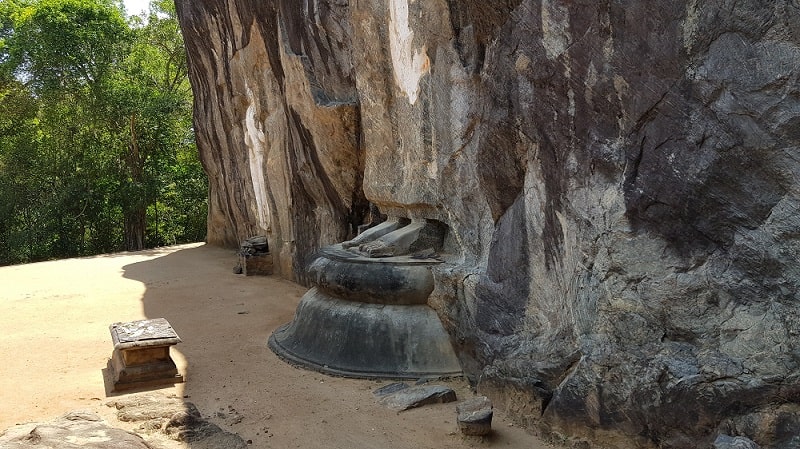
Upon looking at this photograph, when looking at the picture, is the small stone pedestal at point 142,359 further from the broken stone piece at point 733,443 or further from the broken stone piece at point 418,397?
the broken stone piece at point 733,443

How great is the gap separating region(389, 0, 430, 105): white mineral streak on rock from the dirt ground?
288 cm

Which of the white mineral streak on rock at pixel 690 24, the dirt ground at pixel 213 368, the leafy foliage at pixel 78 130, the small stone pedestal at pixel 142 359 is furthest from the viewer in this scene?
the leafy foliage at pixel 78 130

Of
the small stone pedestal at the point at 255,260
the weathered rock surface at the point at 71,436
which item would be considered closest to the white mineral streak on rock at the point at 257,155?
the small stone pedestal at the point at 255,260

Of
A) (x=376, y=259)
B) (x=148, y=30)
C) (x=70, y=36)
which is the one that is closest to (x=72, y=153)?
(x=70, y=36)

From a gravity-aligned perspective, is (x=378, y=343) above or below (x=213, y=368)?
above

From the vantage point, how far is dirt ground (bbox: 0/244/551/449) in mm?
4918

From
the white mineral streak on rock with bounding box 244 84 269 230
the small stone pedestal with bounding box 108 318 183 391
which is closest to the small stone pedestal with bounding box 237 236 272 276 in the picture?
the white mineral streak on rock with bounding box 244 84 269 230

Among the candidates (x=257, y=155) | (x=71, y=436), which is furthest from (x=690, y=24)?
(x=257, y=155)

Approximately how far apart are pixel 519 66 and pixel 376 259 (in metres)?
2.38

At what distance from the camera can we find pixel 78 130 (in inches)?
722

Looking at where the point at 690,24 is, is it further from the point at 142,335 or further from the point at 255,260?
the point at 255,260

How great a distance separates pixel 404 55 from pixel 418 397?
3417mm

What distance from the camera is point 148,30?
2012 cm

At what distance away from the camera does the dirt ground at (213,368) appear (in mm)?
4918
